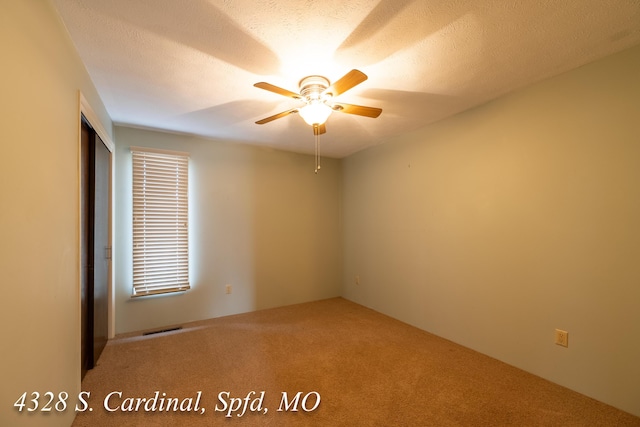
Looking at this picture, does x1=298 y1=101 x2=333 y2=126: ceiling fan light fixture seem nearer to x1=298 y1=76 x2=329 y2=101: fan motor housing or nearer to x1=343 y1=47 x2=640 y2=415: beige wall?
x1=298 y1=76 x2=329 y2=101: fan motor housing

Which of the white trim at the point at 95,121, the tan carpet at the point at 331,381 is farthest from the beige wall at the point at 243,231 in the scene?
the tan carpet at the point at 331,381

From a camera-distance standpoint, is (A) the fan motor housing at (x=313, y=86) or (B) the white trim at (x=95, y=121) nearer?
(B) the white trim at (x=95, y=121)

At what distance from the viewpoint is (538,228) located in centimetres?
219

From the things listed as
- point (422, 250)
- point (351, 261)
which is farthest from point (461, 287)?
point (351, 261)

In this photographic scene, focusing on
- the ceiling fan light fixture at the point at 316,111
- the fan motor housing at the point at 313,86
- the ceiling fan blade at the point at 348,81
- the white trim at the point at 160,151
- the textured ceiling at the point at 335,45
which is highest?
the textured ceiling at the point at 335,45

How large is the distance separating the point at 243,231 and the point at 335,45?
2696 mm

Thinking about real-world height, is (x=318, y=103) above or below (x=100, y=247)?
above

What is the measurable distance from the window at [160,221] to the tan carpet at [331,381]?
2.01ft

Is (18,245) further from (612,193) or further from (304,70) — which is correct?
(612,193)

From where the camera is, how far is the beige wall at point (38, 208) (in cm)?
101

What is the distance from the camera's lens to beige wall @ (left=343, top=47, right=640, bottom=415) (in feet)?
5.89

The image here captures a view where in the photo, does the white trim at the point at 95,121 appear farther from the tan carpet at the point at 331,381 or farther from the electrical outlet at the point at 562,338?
the electrical outlet at the point at 562,338

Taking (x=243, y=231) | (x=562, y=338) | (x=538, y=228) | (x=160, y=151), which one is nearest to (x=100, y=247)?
(x=160, y=151)

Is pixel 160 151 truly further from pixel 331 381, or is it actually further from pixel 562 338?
pixel 562 338
